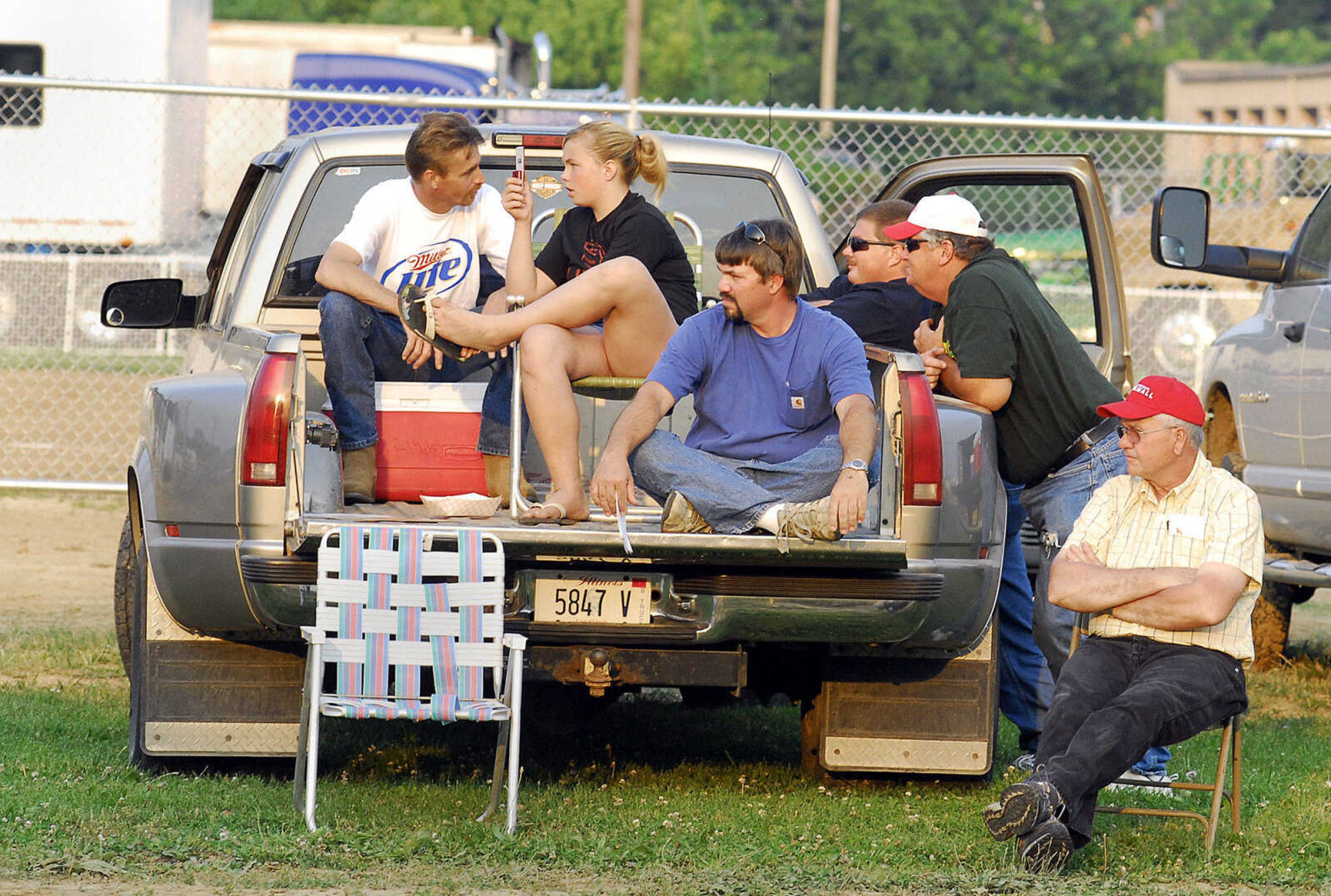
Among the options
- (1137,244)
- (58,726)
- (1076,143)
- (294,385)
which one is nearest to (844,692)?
(294,385)

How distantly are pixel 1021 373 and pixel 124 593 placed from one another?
10.8ft

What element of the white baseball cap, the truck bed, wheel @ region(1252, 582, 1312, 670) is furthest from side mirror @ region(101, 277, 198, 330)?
wheel @ region(1252, 582, 1312, 670)

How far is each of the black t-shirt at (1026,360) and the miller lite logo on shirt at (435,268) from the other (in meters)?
1.56

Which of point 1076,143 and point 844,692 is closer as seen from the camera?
point 844,692

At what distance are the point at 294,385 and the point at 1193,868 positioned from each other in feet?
8.72

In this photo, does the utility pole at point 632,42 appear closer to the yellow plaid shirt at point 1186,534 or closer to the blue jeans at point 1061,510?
the blue jeans at point 1061,510

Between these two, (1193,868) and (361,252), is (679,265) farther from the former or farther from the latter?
(1193,868)

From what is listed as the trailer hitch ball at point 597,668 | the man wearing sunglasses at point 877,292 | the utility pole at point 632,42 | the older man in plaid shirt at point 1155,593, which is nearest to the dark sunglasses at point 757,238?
the man wearing sunglasses at point 877,292

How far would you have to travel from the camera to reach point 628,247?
18.6ft

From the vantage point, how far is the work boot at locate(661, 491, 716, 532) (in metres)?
4.88

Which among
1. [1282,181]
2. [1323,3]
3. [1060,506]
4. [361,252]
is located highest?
[1323,3]

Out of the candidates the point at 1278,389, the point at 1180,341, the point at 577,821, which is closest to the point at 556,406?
the point at 577,821

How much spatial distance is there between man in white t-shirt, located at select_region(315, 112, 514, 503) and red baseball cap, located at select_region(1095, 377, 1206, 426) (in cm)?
189

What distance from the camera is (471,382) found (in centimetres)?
584
